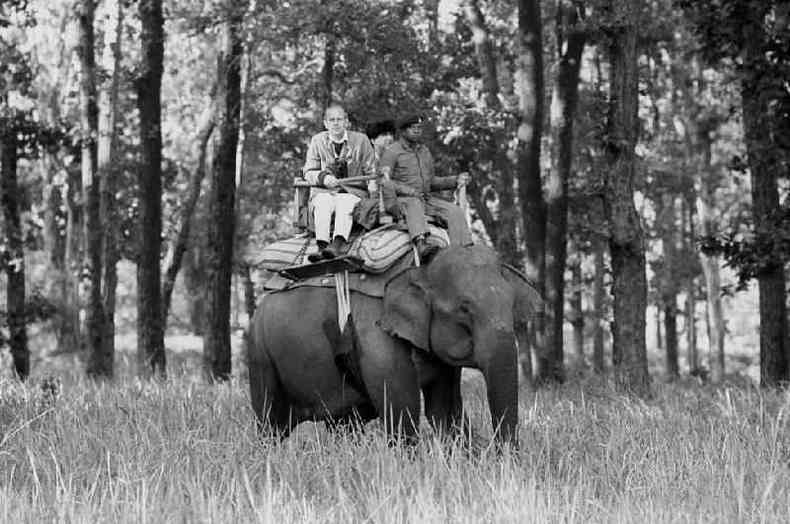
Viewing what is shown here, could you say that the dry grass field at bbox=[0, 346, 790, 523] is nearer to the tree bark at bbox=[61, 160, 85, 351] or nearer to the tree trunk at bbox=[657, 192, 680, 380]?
the tree bark at bbox=[61, 160, 85, 351]

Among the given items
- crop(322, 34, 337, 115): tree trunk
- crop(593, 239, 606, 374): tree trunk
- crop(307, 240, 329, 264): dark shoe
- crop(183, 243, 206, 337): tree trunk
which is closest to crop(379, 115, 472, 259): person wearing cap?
crop(307, 240, 329, 264): dark shoe

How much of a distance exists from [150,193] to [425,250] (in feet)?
41.9

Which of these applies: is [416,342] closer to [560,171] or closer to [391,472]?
[391,472]

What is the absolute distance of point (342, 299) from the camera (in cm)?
943

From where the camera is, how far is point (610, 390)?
14.7m

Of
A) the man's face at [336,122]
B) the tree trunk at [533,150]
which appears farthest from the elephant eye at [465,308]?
the tree trunk at [533,150]

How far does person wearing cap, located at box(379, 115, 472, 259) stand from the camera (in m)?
9.37

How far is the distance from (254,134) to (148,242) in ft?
13.0

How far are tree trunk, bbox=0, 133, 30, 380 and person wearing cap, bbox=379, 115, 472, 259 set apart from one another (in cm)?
1284

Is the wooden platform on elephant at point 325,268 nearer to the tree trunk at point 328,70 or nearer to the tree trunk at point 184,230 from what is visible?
the tree trunk at point 328,70

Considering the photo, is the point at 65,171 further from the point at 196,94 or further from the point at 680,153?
the point at 680,153

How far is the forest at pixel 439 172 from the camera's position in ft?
24.2

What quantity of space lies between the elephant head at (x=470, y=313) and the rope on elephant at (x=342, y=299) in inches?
15.9

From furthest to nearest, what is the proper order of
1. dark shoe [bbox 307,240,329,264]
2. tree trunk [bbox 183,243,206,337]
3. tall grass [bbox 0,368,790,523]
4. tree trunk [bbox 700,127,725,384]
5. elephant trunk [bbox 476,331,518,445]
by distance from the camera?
tree trunk [bbox 183,243,206,337] < tree trunk [bbox 700,127,725,384] < dark shoe [bbox 307,240,329,264] < elephant trunk [bbox 476,331,518,445] < tall grass [bbox 0,368,790,523]
